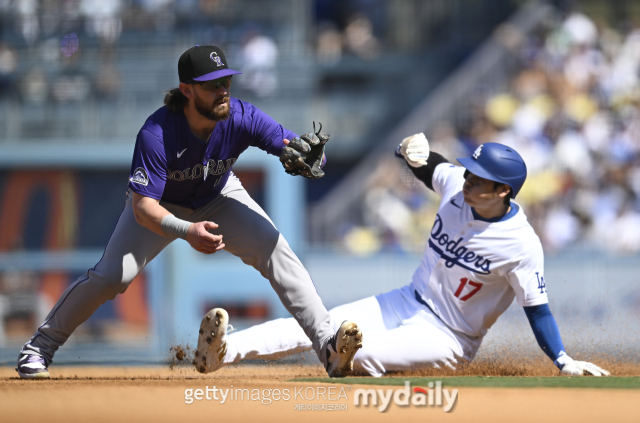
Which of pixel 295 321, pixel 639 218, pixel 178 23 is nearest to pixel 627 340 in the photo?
pixel 295 321

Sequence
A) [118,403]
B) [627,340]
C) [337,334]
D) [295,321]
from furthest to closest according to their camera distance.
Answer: [627,340], [295,321], [337,334], [118,403]

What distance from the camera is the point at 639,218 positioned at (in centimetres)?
1016

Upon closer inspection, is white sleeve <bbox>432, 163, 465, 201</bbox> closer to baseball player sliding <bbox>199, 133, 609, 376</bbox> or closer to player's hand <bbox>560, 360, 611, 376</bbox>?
baseball player sliding <bbox>199, 133, 609, 376</bbox>

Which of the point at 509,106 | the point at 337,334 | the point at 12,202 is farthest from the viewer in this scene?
the point at 509,106

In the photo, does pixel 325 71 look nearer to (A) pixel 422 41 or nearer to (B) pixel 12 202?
(A) pixel 422 41

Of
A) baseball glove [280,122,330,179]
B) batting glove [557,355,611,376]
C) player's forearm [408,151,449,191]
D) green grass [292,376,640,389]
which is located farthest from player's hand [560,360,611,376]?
baseball glove [280,122,330,179]

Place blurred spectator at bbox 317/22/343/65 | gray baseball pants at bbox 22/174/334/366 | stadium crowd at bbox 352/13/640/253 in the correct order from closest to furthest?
1. gray baseball pants at bbox 22/174/334/366
2. stadium crowd at bbox 352/13/640/253
3. blurred spectator at bbox 317/22/343/65

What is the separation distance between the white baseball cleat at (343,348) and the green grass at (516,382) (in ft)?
0.23

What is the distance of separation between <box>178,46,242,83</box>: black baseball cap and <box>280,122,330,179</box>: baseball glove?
0.51 meters

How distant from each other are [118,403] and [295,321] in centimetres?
136

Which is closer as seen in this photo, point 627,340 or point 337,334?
point 337,334

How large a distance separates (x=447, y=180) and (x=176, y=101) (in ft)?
6.19

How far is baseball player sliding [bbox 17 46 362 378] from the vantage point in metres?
4.06

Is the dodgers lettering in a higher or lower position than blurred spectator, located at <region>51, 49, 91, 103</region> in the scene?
lower
